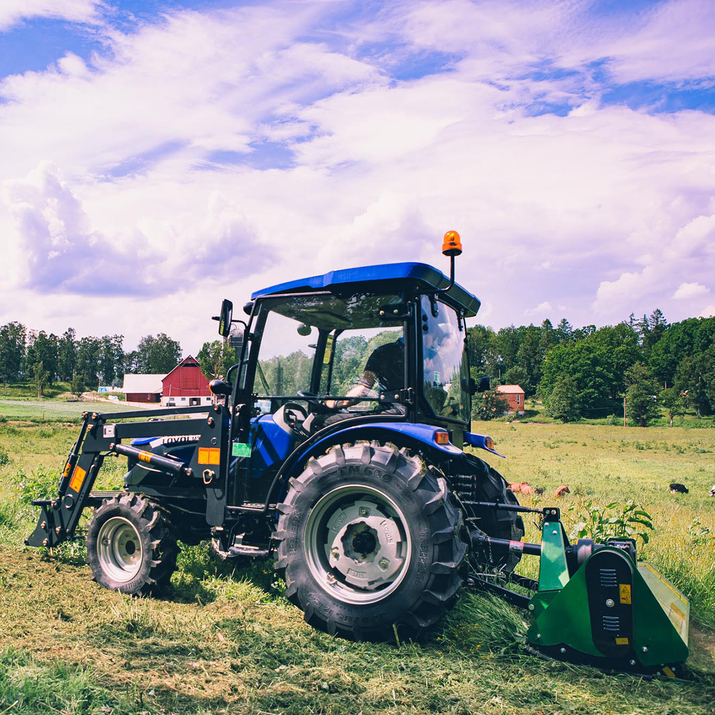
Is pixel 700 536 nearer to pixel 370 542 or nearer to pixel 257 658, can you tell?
pixel 370 542

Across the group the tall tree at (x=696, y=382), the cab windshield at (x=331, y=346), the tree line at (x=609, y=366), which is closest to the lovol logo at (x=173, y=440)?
the cab windshield at (x=331, y=346)

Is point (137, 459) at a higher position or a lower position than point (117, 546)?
higher

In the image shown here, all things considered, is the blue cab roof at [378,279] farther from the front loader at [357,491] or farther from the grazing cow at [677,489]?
the grazing cow at [677,489]

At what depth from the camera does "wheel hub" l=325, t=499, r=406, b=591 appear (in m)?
4.37

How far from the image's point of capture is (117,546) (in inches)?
227

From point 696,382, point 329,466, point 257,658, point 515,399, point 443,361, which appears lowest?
point 257,658

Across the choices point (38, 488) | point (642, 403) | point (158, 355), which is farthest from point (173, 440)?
point (158, 355)

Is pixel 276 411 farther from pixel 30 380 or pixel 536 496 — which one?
pixel 30 380

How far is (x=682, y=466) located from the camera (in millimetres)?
25750

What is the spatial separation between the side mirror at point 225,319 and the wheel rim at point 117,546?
1.89 m

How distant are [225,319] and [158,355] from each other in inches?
4627

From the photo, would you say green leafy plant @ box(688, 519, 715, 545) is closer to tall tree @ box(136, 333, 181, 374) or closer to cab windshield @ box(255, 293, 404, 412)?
cab windshield @ box(255, 293, 404, 412)

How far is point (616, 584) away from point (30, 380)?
4361 inches

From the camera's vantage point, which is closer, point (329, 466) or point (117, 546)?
point (329, 466)
